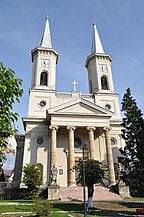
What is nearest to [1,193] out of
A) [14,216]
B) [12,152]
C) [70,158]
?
[70,158]

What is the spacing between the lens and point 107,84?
41531 millimetres

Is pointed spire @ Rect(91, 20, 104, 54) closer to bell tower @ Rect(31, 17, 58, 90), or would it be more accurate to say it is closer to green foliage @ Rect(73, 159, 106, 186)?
bell tower @ Rect(31, 17, 58, 90)

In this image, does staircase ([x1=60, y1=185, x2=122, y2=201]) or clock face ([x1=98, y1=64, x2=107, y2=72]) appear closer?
staircase ([x1=60, y1=185, x2=122, y2=201])

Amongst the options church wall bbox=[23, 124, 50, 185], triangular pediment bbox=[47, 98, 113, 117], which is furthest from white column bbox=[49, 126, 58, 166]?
church wall bbox=[23, 124, 50, 185]

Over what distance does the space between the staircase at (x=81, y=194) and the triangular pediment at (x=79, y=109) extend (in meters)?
10.6

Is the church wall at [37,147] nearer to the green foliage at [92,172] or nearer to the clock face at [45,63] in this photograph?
the clock face at [45,63]

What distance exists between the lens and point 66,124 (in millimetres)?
→ 30969

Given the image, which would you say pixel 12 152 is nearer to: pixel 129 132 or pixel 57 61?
pixel 129 132

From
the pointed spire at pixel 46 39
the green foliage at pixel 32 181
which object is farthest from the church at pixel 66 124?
the green foliage at pixel 32 181

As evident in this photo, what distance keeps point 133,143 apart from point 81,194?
305 inches

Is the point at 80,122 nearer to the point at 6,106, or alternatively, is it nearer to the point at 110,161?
the point at 110,161

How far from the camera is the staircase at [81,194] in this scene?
74.6 ft

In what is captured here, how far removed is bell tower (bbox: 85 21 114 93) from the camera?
4094cm

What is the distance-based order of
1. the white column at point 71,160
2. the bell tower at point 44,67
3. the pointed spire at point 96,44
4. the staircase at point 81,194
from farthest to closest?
the pointed spire at point 96,44 < the bell tower at point 44,67 < the white column at point 71,160 < the staircase at point 81,194
